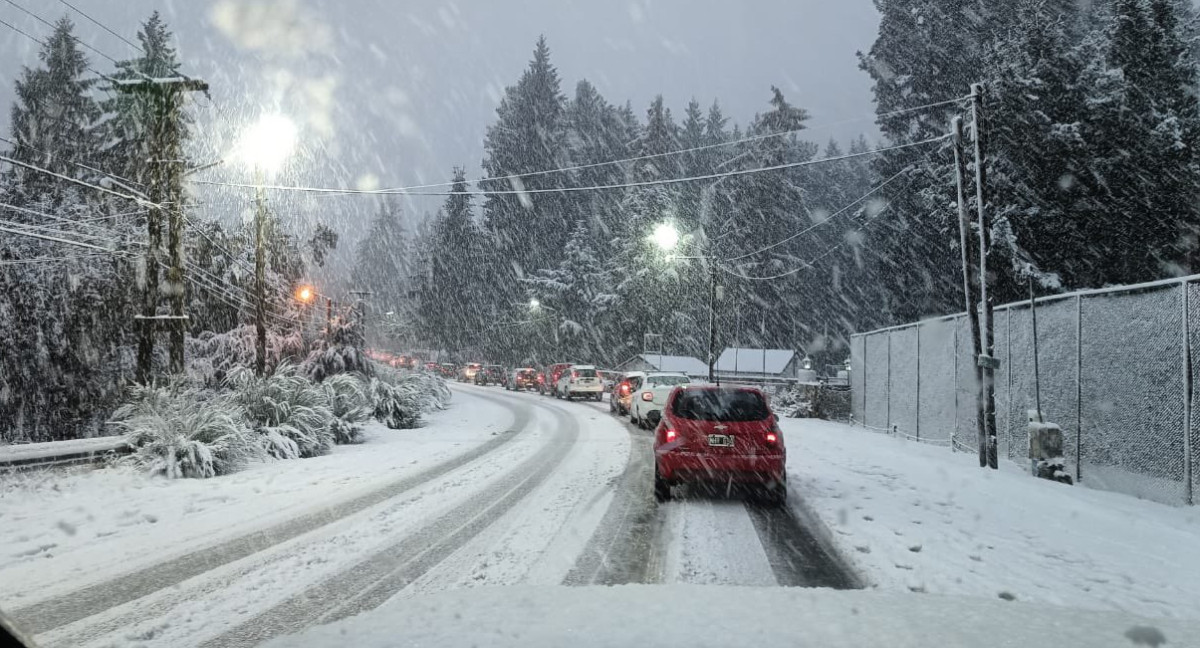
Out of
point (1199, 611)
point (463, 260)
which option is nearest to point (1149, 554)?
point (1199, 611)

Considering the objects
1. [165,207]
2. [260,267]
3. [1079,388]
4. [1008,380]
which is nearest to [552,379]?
[260,267]

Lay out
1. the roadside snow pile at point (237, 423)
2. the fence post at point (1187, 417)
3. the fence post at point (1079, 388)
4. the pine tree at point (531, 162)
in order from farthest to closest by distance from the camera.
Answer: the pine tree at point (531, 162) → the fence post at point (1079, 388) → the roadside snow pile at point (237, 423) → the fence post at point (1187, 417)

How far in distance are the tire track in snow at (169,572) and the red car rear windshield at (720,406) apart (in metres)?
4.07

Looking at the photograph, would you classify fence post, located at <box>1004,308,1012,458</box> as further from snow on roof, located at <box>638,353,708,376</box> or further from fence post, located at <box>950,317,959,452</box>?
snow on roof, located at <box>638,353,708,376</box>

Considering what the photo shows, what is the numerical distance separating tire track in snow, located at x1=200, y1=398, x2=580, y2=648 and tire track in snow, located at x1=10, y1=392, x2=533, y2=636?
1171mm

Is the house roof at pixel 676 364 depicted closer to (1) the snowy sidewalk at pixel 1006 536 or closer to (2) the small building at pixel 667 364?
(2) the small building at pixel 667 364

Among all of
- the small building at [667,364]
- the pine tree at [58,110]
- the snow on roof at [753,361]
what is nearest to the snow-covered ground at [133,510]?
the pine tree at [58,110]

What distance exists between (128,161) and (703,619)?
41429mm

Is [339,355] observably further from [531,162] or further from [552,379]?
[531,162]

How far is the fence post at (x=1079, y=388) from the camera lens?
1181 centimetres

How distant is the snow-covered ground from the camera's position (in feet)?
21.0

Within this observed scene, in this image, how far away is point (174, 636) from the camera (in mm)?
4605

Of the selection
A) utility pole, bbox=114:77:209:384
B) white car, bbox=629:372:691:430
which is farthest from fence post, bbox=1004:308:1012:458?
utility pole, bbox=114:77:209:384

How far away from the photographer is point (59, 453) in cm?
1095
